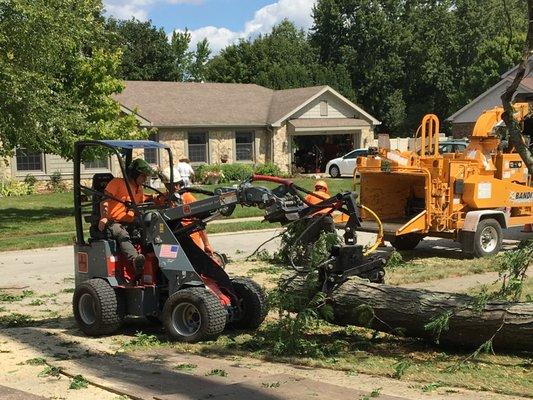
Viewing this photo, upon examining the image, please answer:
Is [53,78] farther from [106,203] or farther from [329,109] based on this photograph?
[329,109]

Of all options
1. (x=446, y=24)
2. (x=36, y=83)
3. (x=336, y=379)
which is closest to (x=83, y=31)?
(x=36, y=83)

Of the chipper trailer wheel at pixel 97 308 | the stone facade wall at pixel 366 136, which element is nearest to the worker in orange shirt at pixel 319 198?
the chipper trailer wheel at pixel 97 308

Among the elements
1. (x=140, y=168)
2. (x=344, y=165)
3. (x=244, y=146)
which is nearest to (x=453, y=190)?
(x=140, y=168)

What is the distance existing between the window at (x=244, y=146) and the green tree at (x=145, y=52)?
2232 cm

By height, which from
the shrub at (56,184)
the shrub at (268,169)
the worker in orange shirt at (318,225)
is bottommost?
the worker in orange shirt at (318,225)

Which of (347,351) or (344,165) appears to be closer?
(347,351)

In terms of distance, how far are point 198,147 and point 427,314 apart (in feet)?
95.9

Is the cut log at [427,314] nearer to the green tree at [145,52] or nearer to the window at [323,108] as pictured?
the window at [323,108]

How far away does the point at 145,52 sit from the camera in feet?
194

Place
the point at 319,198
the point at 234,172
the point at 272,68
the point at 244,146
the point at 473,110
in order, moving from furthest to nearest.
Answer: the point at 272,68
the point at 473,110
the point at 244,146
the point at 234,172
the point at 319,198

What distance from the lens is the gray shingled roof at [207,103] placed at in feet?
117

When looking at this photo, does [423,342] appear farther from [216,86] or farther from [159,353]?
[216,86]

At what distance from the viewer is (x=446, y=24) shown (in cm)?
6556

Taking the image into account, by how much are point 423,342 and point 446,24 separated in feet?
201
